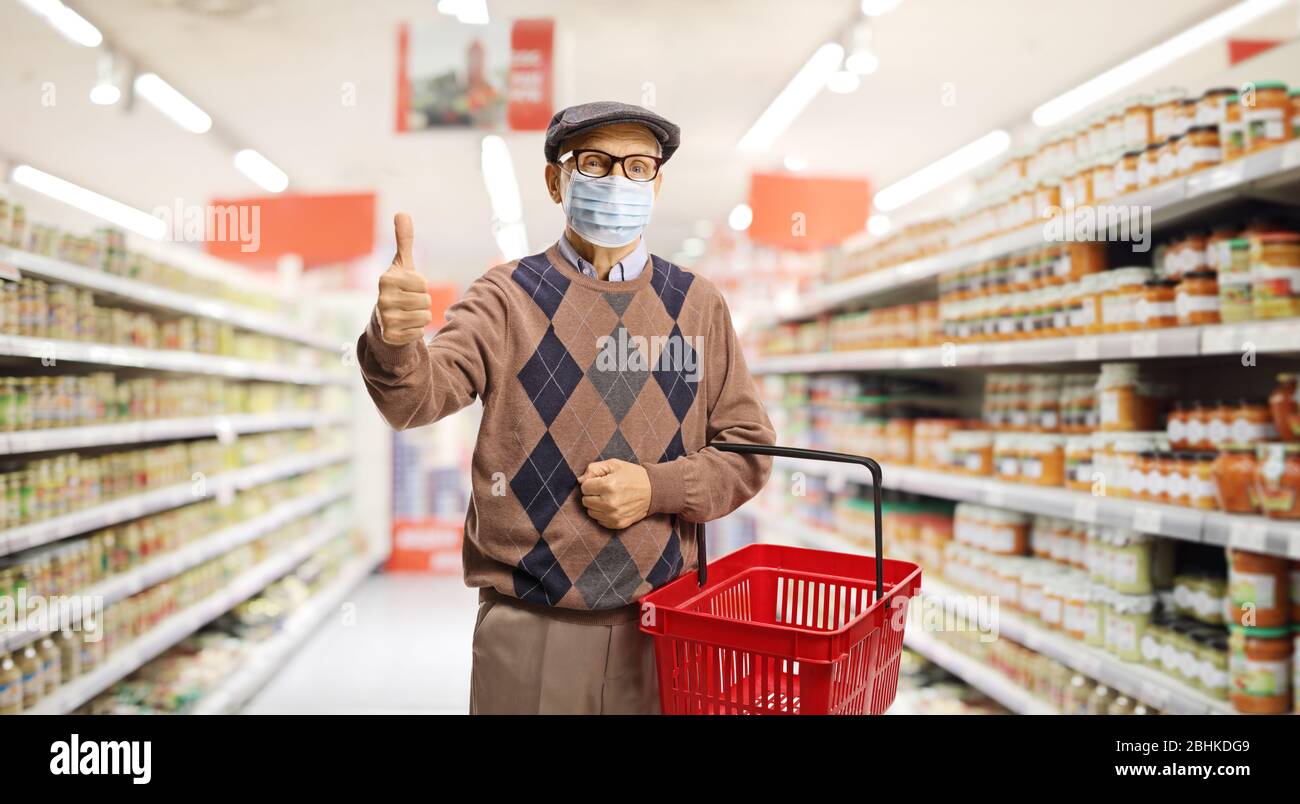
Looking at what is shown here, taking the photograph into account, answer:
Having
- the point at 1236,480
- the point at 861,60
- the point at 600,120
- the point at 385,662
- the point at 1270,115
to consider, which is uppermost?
the point at 861,60

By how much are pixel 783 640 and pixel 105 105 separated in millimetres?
8405

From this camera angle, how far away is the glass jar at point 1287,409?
2.02 metres

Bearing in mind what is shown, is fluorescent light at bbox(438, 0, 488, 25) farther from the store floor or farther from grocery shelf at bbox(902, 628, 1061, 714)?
grocery shelf at bbox(902, 628, 1061, 714)

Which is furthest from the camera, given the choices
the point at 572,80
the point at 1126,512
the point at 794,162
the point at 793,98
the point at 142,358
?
the point at 794,162

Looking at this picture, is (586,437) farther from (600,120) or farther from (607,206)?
(600,120)

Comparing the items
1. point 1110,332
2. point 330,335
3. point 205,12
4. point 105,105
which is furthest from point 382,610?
point 1110,332

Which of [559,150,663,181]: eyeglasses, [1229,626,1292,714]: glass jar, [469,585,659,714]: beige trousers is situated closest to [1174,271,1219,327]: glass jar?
[1229,626,1292,714]: glass jar

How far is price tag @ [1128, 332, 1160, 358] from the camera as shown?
219 cm

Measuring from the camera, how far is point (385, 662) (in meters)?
5.04

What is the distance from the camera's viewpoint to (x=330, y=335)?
23.0 ft

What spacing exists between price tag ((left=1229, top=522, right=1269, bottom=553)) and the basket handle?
3.71ft

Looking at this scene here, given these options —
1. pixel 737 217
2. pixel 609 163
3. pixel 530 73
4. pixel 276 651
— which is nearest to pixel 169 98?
pixel 530 73

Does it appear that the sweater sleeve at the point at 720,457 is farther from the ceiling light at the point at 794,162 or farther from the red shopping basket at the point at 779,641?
the ceiling light at the point at 794,162

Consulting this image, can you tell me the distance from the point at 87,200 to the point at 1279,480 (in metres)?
11.7
